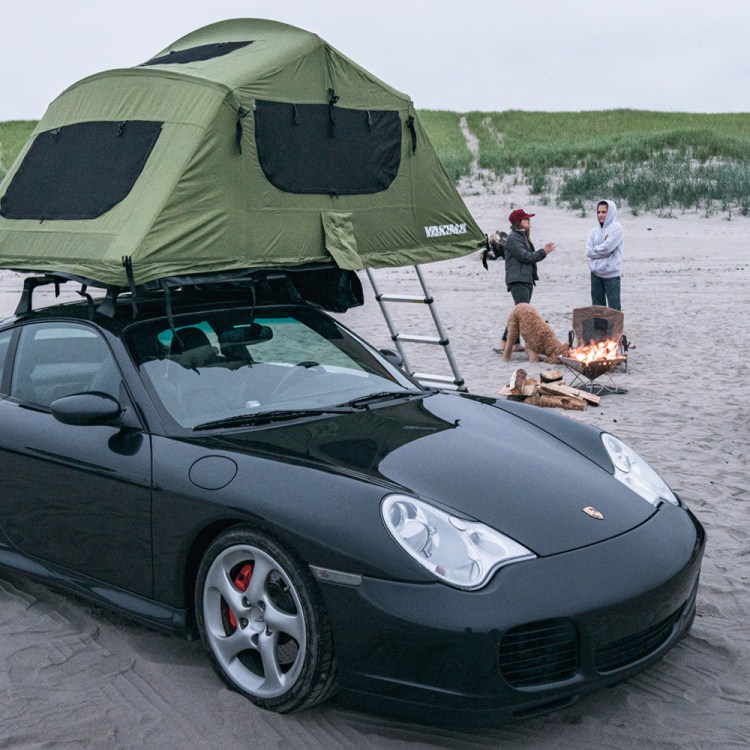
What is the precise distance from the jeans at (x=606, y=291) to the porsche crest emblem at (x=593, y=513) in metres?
10.0

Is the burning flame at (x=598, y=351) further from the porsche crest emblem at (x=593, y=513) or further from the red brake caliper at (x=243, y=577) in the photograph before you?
the red brake caliper at (x=243, y=577)

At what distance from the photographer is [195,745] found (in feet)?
12.1

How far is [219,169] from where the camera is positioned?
6203mm

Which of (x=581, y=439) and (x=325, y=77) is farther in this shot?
(x=325, y=77)

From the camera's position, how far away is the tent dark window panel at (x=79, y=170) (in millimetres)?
6098

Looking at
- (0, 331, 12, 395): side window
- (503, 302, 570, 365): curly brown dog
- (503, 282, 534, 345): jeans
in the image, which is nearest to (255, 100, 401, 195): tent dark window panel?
→ (0, 331, 12, 395): side window

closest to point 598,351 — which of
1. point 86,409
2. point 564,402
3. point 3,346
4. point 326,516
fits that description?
point 564,402

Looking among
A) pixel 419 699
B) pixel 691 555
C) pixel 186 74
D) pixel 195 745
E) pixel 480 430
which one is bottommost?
pixel 195 745

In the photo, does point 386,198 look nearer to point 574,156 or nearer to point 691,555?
point 691,555

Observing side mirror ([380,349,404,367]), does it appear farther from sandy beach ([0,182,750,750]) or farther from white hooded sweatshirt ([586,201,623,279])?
white hooded sweatshirt ([586,201,623,279])

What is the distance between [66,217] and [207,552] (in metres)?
2.98

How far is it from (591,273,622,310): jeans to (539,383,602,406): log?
3.70 metres

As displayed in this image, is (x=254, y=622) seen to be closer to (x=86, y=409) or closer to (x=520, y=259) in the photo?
(x=86, y=409)

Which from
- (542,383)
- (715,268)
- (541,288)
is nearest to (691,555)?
(542,383)
